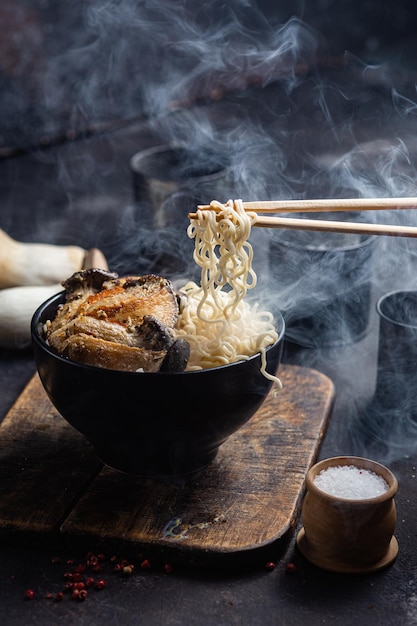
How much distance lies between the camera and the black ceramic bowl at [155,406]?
2.27m

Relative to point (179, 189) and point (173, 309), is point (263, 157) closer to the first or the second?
point (179, 189)

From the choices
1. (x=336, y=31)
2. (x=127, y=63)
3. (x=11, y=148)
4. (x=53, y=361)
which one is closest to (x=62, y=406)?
(x=53, y=361)

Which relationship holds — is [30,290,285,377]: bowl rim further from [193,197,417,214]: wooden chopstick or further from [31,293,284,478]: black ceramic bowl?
[193,197,417,214]: wooden chopstick

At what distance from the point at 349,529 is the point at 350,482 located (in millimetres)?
164

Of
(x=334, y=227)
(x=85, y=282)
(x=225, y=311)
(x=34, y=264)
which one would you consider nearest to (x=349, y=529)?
(x=225, y=311)

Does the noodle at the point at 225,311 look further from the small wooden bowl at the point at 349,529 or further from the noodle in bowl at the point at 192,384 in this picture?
the small wooden bowl at the point at 349,529

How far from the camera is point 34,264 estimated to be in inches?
161

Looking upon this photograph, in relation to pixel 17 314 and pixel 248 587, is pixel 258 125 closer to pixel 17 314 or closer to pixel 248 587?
pixel 17 314

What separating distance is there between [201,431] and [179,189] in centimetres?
189

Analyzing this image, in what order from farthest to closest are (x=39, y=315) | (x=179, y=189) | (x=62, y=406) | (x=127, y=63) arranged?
(x=127, y=63) → (x=179, y=189) → (x=39, y=315) → (x=62, y=406)

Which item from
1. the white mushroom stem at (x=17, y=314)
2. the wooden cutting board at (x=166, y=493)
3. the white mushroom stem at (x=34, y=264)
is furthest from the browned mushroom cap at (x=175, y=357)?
the white mushroom stem at (x=34, y=264)

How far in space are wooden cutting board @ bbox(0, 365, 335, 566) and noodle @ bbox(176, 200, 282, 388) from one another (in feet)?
1.21

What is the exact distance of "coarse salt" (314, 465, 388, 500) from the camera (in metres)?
2.26

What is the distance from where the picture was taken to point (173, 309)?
252 cm
